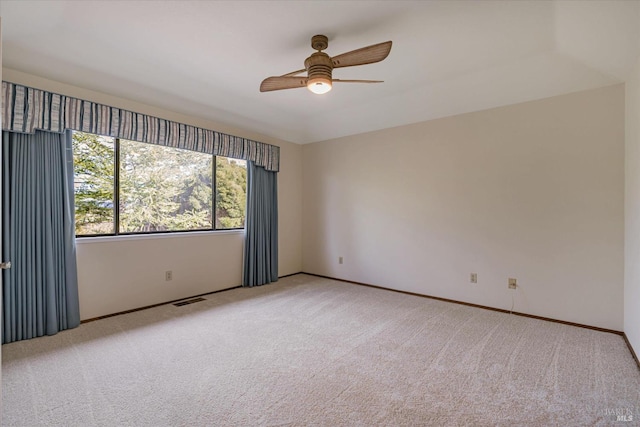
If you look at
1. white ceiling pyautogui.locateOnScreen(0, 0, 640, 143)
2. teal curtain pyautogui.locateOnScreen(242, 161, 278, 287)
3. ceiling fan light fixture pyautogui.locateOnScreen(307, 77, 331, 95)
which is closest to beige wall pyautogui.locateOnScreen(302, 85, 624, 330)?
white ceiling pyautogui.locateOnScreen(0, 0, 640, 143)

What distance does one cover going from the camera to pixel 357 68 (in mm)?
3281

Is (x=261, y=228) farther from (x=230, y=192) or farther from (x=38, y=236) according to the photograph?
(x=38, y=236)

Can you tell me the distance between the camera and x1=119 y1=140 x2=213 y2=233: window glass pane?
3609mm

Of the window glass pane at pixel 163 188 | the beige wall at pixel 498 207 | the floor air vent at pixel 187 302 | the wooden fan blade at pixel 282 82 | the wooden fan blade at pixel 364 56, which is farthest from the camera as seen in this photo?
the floor air vent at pixel 187 302

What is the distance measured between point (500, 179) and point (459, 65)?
135cm

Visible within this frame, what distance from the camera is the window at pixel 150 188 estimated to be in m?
3.30

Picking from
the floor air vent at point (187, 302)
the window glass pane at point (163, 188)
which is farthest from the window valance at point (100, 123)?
the floor air vent at point (187, 302)

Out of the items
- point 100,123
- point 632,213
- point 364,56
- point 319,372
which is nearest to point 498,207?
point 632,213

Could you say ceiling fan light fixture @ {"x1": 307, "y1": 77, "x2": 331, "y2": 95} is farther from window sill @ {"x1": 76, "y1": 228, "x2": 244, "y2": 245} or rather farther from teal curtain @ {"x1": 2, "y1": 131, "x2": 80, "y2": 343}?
window sill @ {"x1": 76, "y1": 228, "x2": 244, "y2": 245}

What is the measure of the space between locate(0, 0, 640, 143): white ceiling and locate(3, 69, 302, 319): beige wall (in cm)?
12

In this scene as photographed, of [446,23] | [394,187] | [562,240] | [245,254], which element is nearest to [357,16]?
[446,23]

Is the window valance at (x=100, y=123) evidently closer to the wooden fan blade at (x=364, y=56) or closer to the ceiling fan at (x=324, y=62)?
the ceiling fan at (x=324, y=62)

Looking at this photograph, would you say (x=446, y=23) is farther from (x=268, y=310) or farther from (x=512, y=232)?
(x=268, y=310)

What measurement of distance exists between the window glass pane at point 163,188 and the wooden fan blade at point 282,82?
5.99 ft
